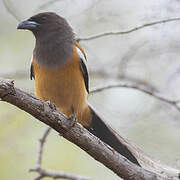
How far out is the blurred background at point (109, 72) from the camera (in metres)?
5.73

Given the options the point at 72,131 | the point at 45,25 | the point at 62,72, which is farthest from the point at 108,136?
the point at 45,25

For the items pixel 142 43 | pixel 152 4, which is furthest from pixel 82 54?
pixel 142 43

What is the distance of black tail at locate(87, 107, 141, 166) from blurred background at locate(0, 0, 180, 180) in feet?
1.30

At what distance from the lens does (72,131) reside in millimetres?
4129

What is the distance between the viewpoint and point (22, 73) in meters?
7.19

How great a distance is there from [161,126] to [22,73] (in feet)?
8.39

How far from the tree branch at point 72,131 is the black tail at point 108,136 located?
559mm

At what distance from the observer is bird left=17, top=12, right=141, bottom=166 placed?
505 cm

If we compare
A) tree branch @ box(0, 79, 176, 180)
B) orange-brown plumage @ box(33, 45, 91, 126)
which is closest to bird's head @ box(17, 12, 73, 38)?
orange-brown plumage @ box(33, 45, 91, 126)

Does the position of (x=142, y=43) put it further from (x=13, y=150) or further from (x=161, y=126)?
(x=13, y=150)

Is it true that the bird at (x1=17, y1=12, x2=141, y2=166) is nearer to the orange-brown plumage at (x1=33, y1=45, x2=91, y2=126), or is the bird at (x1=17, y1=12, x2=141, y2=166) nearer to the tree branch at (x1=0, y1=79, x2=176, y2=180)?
the orange-brown plumage at (x1=33, y1=45, x2=91, y2=126)

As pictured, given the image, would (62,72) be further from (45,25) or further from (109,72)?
(109,72)

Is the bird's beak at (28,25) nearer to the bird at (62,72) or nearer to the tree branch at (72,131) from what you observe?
the bird at (62,72)

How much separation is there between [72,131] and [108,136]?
1.33 m
